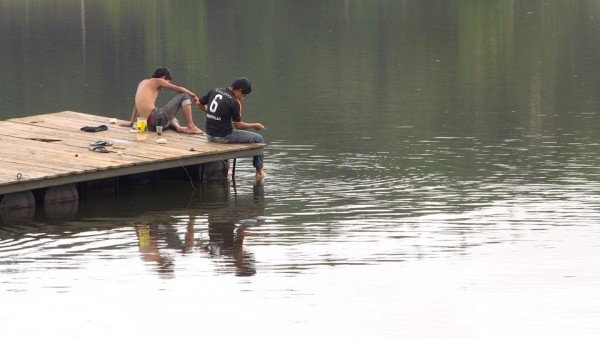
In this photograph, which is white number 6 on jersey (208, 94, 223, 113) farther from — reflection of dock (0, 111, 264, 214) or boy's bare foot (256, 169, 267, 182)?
boy's bare foot (256, 169, 267, 182)

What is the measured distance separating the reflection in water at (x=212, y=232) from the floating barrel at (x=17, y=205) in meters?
1.84

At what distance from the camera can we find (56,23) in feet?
250

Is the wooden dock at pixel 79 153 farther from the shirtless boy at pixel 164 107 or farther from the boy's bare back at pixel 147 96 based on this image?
the boy's bare back at pixel 147 96

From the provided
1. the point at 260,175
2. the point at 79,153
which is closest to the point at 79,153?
the point at 79,153

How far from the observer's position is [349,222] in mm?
21906

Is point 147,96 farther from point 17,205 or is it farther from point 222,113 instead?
point 17,205

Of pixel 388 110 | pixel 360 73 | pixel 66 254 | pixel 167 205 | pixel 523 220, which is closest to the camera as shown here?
pixel 66 254

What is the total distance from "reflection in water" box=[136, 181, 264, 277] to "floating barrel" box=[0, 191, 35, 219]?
184 centimetres

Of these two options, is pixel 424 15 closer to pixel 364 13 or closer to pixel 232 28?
pixel 364 13

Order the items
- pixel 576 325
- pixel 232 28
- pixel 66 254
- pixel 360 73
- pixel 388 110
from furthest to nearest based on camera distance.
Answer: pixel 232 28 < pixel 360 73 < pixel 388 110 < pixel 66 254 < pixel 576 325

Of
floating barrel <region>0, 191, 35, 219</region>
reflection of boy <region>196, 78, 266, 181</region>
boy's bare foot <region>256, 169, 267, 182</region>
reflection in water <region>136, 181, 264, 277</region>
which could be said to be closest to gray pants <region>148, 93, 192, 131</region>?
reflection of boy <region>196, 78, 266, 181</region>

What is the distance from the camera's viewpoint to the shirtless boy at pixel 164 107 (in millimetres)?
26625

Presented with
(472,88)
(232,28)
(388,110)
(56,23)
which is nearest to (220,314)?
(388,110)

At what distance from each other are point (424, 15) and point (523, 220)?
56983 millimetres
